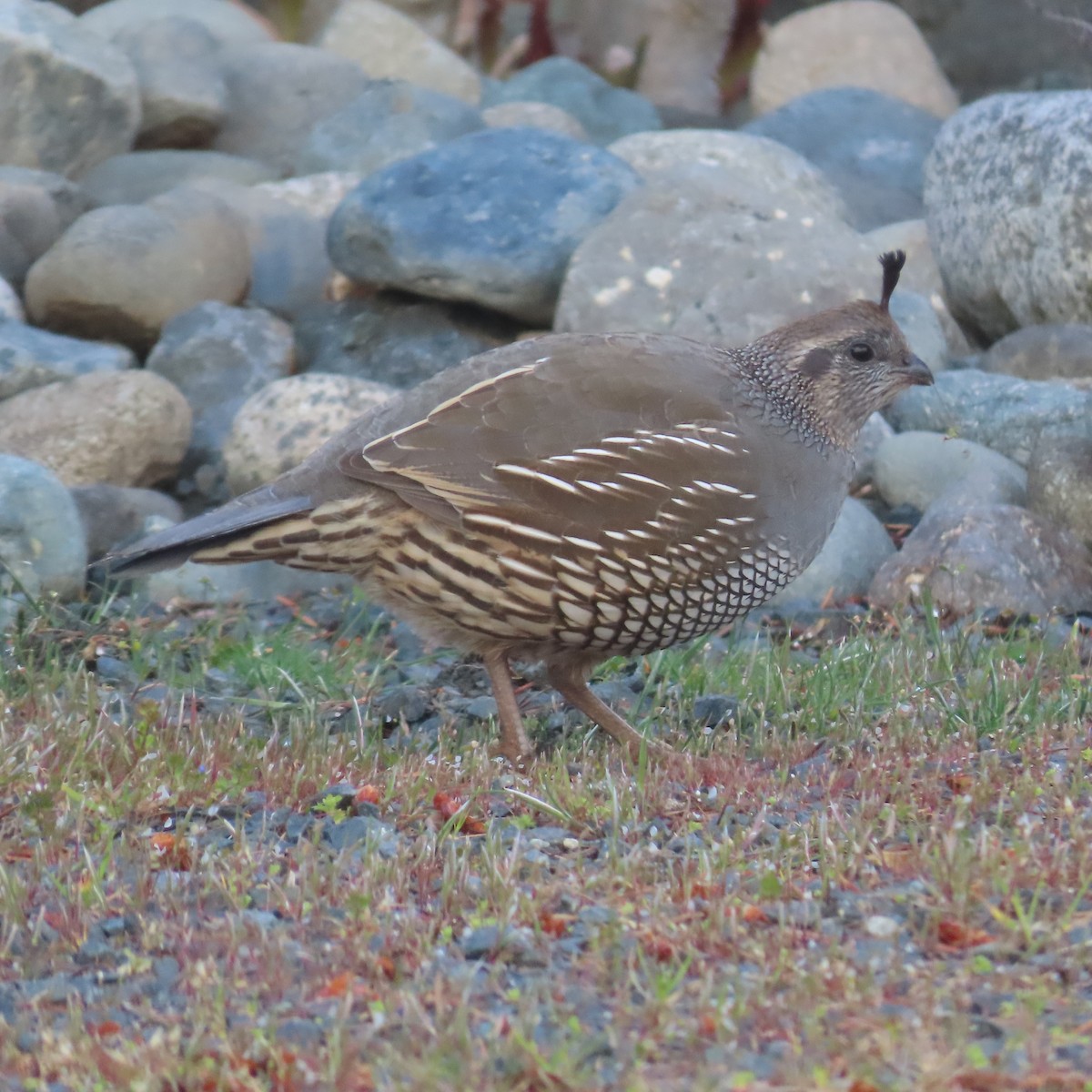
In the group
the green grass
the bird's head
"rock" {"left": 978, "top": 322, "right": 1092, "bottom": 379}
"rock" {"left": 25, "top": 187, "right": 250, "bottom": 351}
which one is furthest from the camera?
"rock" {"left": 25, "top": 187, "right": 250, "bottom": 351}

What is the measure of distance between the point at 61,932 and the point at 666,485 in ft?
7.47

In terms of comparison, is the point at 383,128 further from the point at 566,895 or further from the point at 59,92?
the point at 566,895

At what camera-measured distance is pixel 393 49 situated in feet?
50.3

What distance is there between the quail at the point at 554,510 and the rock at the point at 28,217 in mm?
5589

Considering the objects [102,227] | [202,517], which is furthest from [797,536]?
[102,227]

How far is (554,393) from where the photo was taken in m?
5.28

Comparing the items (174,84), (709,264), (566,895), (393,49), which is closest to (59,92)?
(174,84)

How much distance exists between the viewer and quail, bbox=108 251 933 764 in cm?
518

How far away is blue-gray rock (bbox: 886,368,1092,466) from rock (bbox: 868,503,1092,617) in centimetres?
110

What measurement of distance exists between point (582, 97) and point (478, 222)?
5.65 metres

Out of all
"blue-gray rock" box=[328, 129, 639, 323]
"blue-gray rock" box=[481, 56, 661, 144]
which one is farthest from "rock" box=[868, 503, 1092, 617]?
"blue-gray rock" box=[481, 56, 661, 144]

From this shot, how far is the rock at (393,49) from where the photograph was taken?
1496cm

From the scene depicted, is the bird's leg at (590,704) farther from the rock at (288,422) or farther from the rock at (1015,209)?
the rock at (1015,209)

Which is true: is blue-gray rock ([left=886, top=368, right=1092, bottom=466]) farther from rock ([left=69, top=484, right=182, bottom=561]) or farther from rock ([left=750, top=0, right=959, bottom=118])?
rock ([left=750, top=0, right=959, bottom=118])
